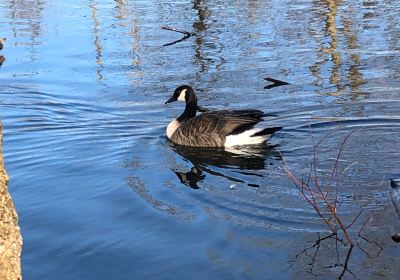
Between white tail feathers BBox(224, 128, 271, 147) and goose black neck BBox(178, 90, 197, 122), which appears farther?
goose black neck BBox(178, 90, 197, 122)

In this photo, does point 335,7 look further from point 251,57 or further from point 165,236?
point 165,236

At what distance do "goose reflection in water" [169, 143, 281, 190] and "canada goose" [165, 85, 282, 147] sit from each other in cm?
11

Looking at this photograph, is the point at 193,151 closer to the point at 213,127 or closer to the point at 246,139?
the point at 213,127

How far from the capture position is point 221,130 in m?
10.5

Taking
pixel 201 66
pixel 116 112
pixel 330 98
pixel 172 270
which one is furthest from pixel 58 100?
pixel 172 270

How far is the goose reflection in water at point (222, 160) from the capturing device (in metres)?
8.95

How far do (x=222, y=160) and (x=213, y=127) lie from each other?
2.45 ft

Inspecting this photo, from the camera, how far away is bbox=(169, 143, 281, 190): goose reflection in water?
29.4ft

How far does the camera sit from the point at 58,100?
12711 millimetres

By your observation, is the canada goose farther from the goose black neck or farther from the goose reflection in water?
the goose black neck

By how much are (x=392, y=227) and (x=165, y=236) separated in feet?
6.73

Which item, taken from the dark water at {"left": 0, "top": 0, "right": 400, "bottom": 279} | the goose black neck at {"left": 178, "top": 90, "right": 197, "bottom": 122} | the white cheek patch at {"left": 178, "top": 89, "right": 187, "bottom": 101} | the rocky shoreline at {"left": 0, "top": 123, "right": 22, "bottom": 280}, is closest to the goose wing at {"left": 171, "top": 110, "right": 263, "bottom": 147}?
the dark water at {"left": 0, "top": 0, "right": 400, "bottom": 279}

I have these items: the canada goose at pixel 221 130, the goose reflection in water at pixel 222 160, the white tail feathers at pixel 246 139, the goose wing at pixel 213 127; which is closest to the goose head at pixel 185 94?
the canada goose at pixel 221 130

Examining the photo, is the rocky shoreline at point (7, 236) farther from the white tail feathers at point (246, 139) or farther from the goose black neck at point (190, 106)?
the goose black neck at point (190, 106)
